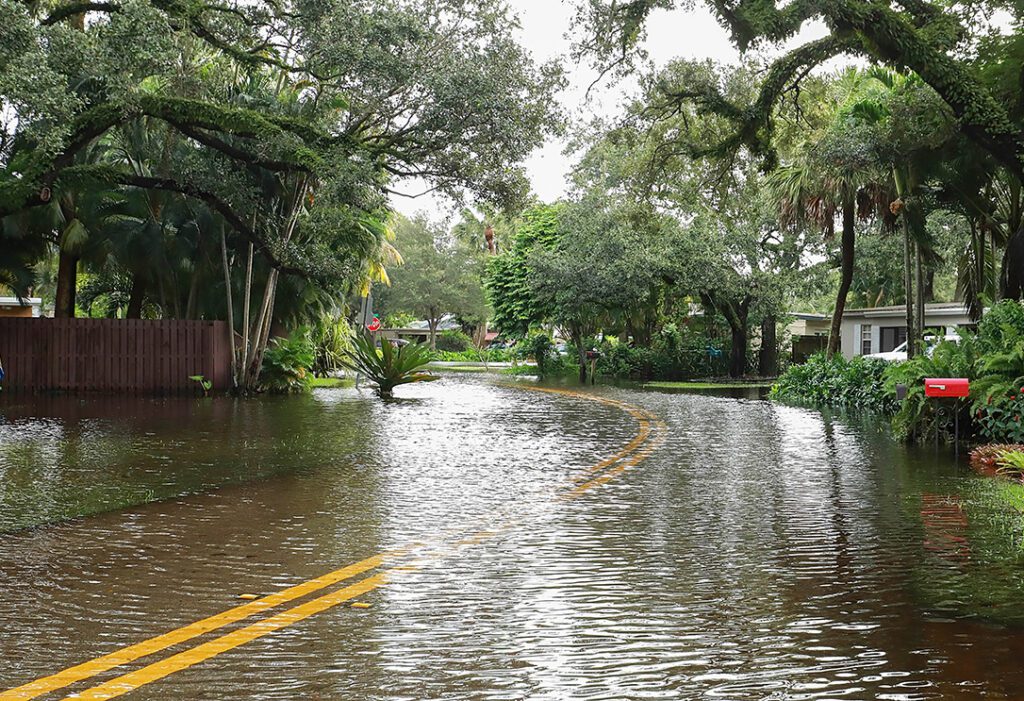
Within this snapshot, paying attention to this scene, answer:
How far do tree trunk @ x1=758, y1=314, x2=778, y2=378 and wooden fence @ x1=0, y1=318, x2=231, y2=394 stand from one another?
25529 millimetres

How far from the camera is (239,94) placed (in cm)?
2723

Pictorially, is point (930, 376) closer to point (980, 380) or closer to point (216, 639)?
point (980, 380)

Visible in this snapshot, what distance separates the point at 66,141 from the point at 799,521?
16.1 m

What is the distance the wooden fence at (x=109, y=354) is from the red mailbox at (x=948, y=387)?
19.6 metres

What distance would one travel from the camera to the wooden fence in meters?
28.7

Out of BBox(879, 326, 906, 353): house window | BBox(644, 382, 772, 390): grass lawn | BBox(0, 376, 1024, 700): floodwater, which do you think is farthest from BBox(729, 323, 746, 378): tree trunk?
BBox(0, 376, 1024, 700): floodwater

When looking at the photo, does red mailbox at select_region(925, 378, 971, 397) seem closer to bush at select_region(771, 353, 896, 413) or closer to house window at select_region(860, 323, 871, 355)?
bush at select_region(771, 353, 896, 413)

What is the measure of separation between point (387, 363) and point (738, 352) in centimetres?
2179

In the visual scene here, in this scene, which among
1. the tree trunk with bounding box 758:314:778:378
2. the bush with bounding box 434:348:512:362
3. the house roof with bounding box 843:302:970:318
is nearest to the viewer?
the house roof with bounding box 843:302:970:318

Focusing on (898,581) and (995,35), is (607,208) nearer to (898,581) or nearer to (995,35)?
(995,35)

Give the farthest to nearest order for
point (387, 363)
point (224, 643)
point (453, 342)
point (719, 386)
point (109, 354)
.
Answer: point (453, 342), point (719, 386), point (109, 354), point (387, 363), point (224, 643)

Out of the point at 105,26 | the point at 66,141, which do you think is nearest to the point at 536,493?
the point at 105,26

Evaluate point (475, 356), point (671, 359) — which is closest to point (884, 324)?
point (671, 359)

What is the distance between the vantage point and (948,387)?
15.3 meters
